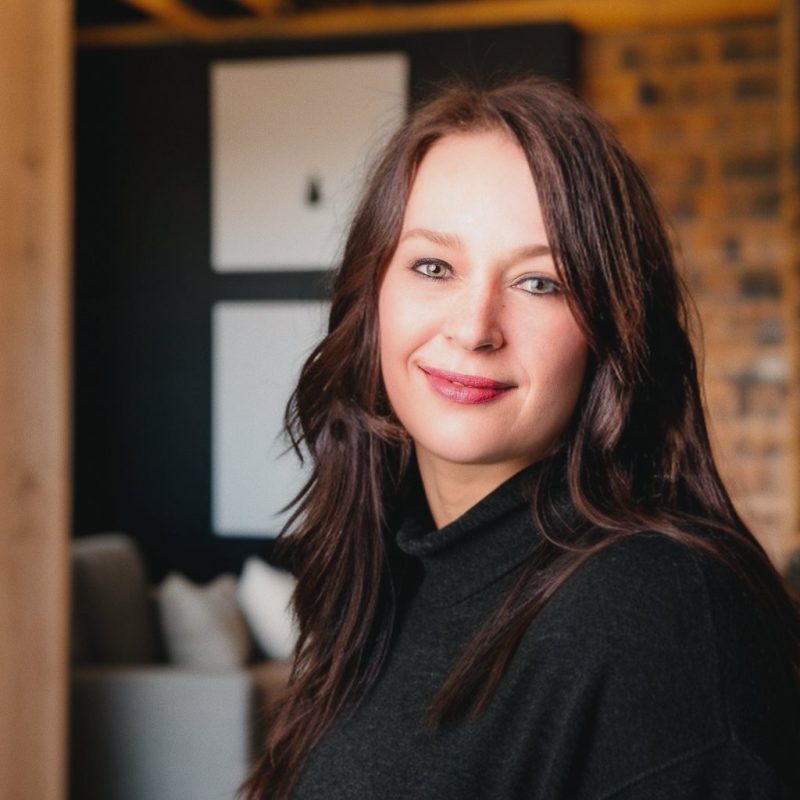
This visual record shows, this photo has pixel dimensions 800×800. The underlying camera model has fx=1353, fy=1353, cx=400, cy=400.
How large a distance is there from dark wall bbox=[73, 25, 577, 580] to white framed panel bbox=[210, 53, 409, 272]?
0.08m

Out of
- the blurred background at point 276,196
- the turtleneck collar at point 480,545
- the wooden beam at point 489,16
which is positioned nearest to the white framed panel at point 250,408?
the blurred background at point 276,196

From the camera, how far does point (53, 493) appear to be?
303 centimetres

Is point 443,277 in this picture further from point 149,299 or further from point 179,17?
point 149,299

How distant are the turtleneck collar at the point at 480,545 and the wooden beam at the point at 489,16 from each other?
4.51 metres

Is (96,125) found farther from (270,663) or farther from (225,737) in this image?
(225,737)

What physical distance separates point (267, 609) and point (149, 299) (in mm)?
1836

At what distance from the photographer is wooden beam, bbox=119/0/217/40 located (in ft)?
18.2

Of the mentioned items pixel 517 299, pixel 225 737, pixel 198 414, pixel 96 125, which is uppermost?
A: pixel 96 125

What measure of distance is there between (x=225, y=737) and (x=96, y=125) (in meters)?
3.18

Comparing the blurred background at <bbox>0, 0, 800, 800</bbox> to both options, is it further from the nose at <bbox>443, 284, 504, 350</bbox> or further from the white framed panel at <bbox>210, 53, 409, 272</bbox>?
the nose at <bbox>443, 284, 504, 350</bbox>

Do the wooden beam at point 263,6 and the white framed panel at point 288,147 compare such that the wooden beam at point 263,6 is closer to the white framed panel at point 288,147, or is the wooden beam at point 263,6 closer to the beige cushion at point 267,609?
the white framed panel at point 288,147

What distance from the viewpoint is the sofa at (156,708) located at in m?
3.99

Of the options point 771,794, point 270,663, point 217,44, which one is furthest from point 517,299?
point 217,44

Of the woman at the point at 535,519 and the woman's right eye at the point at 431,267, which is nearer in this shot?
the woman at the point at 535,519
